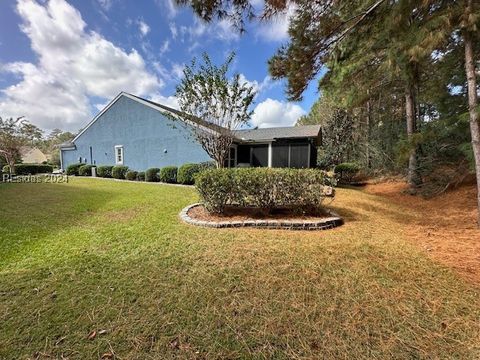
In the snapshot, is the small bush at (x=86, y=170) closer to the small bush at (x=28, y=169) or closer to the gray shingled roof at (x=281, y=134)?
the small bush at (x=28, y=169)

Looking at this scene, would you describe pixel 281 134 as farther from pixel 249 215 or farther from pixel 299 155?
pixel 249 215

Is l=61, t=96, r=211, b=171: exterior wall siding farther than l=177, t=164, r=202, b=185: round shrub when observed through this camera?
Yes

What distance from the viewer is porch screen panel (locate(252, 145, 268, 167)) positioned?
53.1ft

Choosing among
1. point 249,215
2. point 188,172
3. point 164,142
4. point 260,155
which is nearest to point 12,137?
point 164,142

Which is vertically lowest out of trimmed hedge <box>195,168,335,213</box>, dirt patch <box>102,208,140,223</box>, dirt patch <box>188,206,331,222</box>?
dirt patch <box>102,208,140,223</box>

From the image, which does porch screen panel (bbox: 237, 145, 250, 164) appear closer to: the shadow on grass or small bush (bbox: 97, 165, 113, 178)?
small bush (bbox: 97, 165, 113, 178)

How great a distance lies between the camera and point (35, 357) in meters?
1.79

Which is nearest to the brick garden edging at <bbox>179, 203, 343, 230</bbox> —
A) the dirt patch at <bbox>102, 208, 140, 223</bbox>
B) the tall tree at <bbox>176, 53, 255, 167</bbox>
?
the dirt patch at <bbox>102, 208, 140, 223</bbox>

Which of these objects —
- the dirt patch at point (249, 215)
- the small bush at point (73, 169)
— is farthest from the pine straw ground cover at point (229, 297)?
the small bush at point (73, 169)

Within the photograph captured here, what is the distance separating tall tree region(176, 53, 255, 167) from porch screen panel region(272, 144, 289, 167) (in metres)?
7.52

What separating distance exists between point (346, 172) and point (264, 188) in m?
10.7

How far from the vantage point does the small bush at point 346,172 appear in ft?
45.7

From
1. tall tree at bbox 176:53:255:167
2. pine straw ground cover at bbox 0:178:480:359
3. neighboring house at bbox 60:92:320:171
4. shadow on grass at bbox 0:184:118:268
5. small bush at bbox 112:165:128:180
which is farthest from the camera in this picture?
small bush at bbox 112:165:128:180

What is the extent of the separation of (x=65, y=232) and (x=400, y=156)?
30.4 feet
